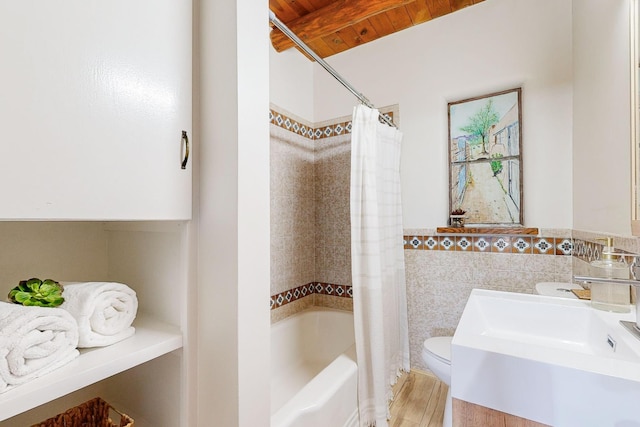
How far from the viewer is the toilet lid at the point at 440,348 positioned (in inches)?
60.1

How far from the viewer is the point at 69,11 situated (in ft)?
1.71

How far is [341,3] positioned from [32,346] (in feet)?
7.07

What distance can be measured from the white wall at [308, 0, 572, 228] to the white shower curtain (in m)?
0.33

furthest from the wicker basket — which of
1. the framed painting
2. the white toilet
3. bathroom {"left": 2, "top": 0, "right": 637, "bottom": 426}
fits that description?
the framed painting

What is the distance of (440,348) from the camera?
1.62m

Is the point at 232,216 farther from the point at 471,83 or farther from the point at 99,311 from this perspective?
the point at 471,83

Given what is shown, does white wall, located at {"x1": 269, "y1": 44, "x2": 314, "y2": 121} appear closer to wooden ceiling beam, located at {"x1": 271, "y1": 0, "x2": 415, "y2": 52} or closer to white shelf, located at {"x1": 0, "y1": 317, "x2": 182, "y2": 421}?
wooden ceiling beam, located at {"x1": 271, "y1": 0, "x2": 415, "y2": 52}

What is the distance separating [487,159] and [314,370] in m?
1.91

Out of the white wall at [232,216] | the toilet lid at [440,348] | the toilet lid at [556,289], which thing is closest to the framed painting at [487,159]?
the toilet lid at [556,289]

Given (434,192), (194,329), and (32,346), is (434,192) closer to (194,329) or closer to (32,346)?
(194,329)

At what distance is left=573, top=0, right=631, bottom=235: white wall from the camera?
1070 mm

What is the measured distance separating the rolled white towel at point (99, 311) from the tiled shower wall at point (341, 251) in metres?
1.29

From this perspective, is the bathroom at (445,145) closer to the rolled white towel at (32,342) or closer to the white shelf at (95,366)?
the white shelf at (95,366)

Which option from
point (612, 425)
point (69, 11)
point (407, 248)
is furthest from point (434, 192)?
point (69, 11)
